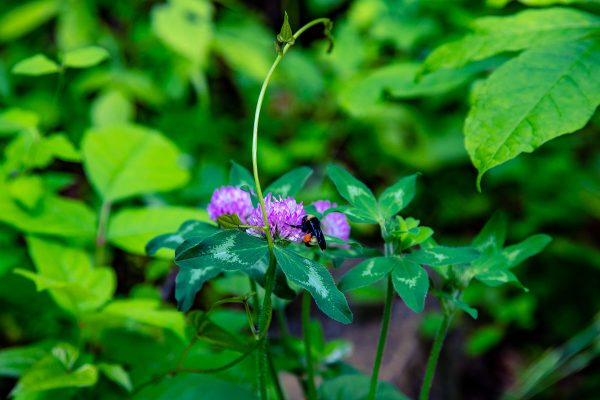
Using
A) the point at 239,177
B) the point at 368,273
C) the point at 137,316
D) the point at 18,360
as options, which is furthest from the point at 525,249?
the point at 18,360

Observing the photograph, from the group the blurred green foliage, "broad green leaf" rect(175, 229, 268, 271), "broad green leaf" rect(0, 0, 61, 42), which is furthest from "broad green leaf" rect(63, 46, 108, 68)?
"broad green leaf" rect(0, 0, 61, 42)

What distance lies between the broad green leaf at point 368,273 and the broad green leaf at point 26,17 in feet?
7.05

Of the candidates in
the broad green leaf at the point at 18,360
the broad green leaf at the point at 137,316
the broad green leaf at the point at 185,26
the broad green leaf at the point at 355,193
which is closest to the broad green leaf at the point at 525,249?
the broad green leaf at the point at 355,193

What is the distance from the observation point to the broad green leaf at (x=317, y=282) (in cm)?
76

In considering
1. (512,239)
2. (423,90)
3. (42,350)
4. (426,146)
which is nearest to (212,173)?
(423,90)

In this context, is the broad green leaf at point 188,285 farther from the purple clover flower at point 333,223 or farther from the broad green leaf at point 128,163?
the broad green leaf at point 128,163

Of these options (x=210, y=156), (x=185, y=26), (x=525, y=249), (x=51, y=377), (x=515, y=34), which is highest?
(x=515, y=34)

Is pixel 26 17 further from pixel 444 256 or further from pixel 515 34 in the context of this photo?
pixel 444 256

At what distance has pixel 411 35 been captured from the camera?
8.65ft

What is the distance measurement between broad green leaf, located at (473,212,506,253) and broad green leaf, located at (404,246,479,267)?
0.14 meters

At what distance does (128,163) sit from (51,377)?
0.70 m

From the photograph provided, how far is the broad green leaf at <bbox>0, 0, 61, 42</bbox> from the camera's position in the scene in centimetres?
246

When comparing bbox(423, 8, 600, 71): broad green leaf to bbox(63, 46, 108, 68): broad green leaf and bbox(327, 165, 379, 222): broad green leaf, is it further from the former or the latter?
bbox(63, 46, 108, 68): broad green leaf

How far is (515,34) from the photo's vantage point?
4.20 feet
